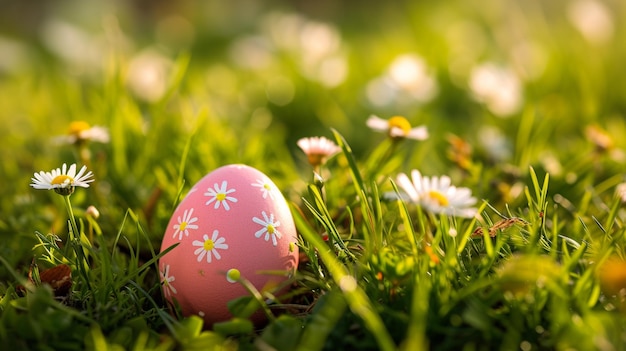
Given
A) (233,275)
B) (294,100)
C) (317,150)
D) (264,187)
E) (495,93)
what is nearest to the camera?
(233,275)

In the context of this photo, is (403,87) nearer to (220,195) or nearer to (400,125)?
(400,125)

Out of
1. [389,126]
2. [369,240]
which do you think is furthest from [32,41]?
[369,240]

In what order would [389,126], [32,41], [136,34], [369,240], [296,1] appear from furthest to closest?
1. [296,1]
2. [136,34]
3. [32,41]
4. [389,126]
5. [369,240]

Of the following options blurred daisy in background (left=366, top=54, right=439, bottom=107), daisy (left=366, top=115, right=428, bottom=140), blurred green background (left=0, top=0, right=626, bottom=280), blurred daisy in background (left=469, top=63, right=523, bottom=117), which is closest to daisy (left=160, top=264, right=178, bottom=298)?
blurred green background (left=0, top=0, right=626, bottom=280)

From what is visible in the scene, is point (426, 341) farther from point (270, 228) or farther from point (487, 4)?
point (487, 4)

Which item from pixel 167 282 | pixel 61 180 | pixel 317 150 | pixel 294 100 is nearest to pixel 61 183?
pixel 61 180

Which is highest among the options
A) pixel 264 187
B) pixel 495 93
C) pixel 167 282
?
pixel 264 187
